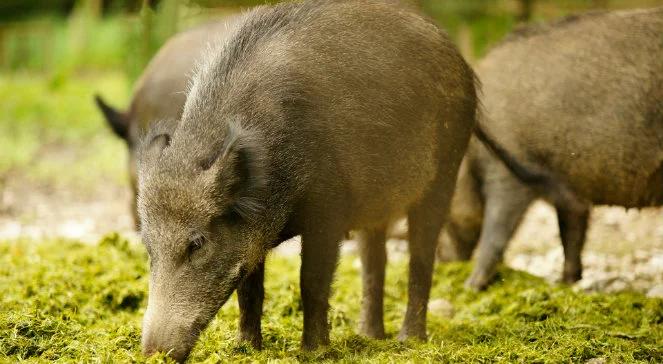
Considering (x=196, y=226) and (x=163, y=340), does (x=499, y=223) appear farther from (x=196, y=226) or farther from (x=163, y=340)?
(x=163, y=340)

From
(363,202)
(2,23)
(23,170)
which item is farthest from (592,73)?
(2,23)

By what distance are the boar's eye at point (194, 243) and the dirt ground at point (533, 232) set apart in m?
3.59

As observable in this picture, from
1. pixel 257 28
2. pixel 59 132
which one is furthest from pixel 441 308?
pixel 59 132

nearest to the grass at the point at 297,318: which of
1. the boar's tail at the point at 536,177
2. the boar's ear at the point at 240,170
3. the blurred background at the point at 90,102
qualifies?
the boar's tail at the point at 536,177

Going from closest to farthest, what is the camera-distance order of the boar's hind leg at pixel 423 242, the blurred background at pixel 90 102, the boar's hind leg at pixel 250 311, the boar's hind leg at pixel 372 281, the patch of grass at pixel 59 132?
the boar's hind leg at pixel 250 311 → the boar's hind leg at pixel 423 242 → the boar's hind leg at pixel 372 281 → the blurred background at pixel 90 102 → the patch of grass at pixel 59 132

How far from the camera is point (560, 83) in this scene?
21.0 feet

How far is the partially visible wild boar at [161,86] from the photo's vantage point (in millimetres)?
7026

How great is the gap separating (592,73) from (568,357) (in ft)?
8.68

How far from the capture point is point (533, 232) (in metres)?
8.77

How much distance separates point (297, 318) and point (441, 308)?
1.24 metres

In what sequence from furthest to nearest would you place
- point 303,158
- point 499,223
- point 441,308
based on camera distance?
point 499,223
point 441,308
point 303,158

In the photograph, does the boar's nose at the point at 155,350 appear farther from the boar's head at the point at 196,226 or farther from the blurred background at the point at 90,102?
the blurred background at the point at 90,102

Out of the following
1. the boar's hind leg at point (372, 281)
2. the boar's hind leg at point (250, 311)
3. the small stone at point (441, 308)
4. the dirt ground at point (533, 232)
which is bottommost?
the dirt ground at point (533, 232)

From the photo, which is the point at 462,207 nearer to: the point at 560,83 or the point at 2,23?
the point at 560,83
